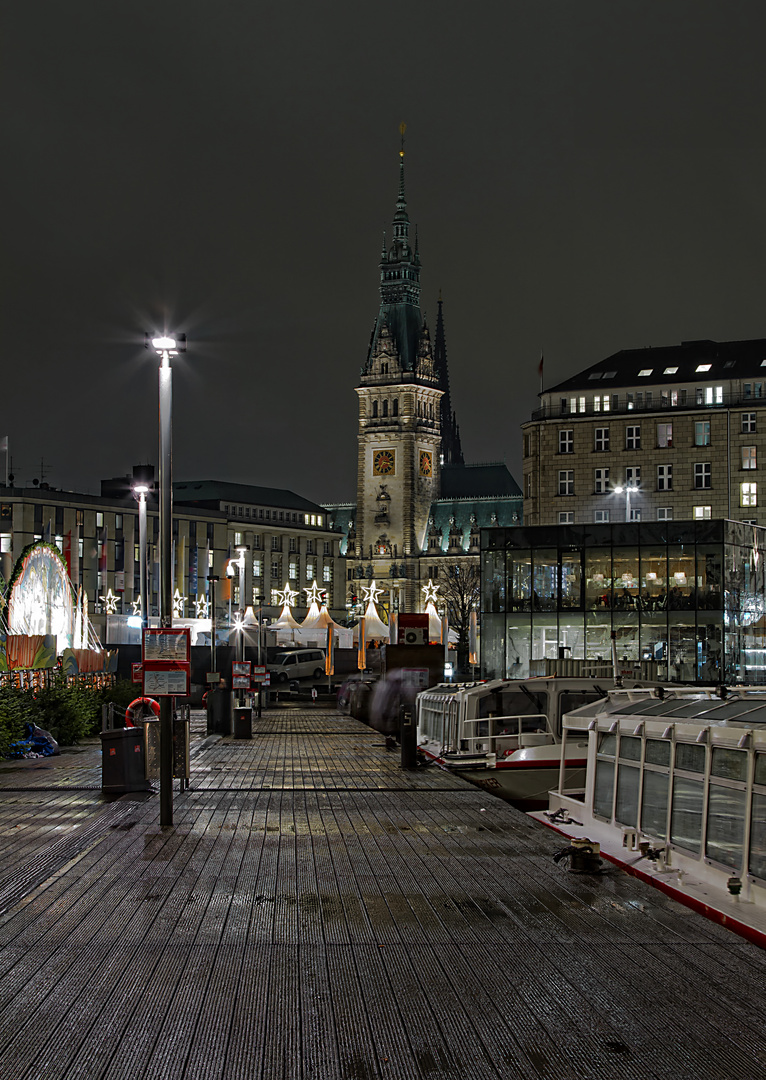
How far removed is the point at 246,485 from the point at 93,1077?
614 feet

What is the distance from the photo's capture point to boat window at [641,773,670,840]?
14.6 metres

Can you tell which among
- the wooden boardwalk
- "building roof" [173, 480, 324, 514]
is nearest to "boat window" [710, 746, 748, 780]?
the wooden boardwalk


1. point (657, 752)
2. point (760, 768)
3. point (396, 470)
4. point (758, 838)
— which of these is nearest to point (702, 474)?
point (657, 752)

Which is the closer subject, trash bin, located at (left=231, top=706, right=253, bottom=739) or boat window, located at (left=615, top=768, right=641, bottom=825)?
boat window, located at (left=615, top=768, right=641, bottom=825)

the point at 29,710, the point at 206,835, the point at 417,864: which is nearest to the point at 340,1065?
the point at 417,864

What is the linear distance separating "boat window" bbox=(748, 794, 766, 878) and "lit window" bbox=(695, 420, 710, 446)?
267 ft

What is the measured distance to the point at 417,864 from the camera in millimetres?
14242

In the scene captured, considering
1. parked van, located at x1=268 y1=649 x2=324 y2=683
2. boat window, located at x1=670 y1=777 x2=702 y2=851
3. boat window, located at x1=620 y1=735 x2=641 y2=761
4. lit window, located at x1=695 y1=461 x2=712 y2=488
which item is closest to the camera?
boat window, located at x1=670 y1=777 x2=702 y2=851

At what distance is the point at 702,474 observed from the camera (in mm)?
90625

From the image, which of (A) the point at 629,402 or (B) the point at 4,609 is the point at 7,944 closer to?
(B) the point at 4,609

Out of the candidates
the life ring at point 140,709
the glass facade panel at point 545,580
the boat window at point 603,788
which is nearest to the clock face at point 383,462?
the glass facade panel at point 545,580

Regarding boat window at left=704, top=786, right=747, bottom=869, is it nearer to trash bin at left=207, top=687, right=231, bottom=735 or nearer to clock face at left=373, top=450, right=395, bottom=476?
trash bin at left=207, top=687, right=231, bottom=735

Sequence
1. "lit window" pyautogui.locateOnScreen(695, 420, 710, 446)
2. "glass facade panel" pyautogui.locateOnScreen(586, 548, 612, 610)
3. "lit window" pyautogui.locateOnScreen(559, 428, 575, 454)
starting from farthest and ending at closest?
"lit window" pyautogui.locateOnScreen(559, 428, 575, 454) < "lit window" pyautogui.locateOnScreen(695, 420, 710, 446) < "glass facade panel" pyautogui.locateOnScreen(586, 548, 612, 610)

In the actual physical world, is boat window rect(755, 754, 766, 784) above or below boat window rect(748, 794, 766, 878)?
above
